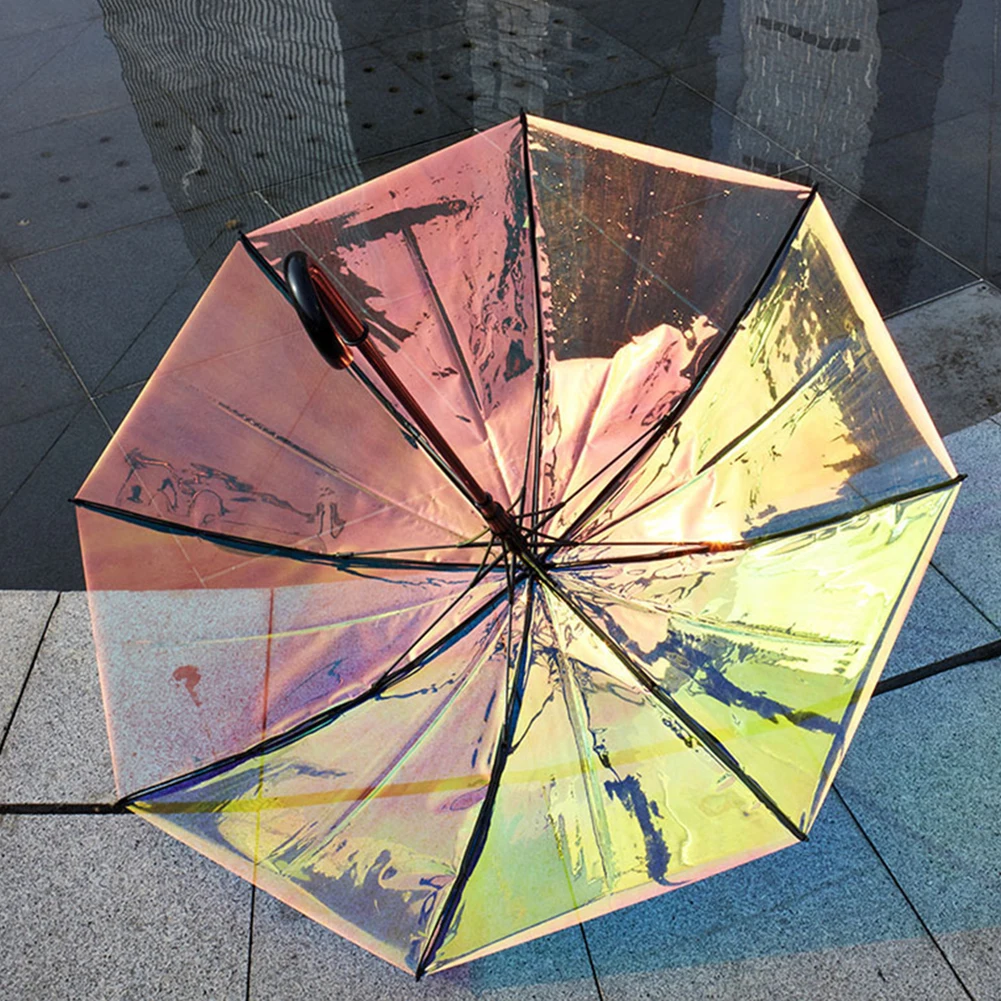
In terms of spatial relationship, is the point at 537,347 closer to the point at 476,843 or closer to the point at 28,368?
the point at 476,843

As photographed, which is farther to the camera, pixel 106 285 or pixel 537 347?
pixel 106 285

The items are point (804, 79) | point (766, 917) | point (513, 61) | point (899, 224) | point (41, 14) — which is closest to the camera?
point (766, 917)

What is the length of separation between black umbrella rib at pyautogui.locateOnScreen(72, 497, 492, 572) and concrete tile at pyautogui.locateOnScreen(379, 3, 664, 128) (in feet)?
16.2

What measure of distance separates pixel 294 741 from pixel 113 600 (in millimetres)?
651

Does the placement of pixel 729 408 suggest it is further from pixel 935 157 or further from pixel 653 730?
pixel 935 157

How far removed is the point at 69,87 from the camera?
7.90 metres

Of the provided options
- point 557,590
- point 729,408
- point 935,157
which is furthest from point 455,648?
point 935,157

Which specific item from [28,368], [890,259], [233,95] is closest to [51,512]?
[28,368]

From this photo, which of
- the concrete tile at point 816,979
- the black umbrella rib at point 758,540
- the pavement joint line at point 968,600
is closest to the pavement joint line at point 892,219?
the pavement joint line at point 968,600

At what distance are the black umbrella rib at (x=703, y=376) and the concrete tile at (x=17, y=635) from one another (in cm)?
265

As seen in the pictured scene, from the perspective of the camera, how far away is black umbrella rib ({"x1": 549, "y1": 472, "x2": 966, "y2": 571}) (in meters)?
2.79

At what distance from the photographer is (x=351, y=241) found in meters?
3.33

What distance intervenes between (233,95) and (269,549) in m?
5.75

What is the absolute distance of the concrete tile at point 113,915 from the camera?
3.42 meters
